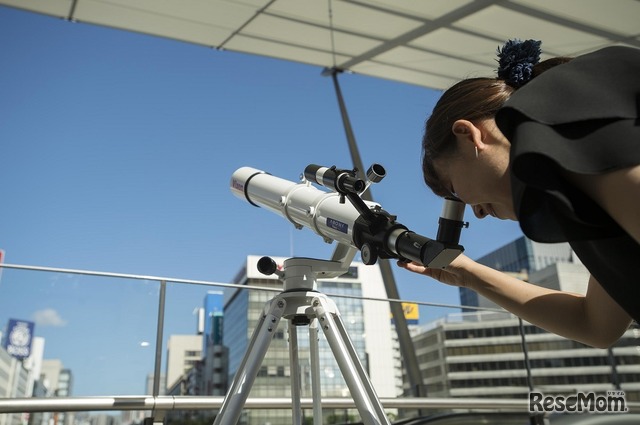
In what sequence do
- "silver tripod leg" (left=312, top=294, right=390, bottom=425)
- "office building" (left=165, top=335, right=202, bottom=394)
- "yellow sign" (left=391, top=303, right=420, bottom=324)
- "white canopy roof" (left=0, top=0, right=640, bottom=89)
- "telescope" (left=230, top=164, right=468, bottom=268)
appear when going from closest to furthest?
"telescope" (left=230, top=164, right=468, bottom=268) < "silver tripod leg" (left=312, top=294, right=390, bottom=425) < "office building" (left=165, top=335, right=202, bottom=394) < "yellow sign" (left=391, top=303, right=420, bottom=324) < "white canopy roof" (left=0, top=0, right=640, bottom=89)

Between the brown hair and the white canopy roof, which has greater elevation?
the white canopy roof

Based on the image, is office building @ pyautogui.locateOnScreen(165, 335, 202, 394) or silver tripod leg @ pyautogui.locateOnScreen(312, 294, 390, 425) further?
office building @ pyautogui.locateOnScreen(165, 335, 202, 394)

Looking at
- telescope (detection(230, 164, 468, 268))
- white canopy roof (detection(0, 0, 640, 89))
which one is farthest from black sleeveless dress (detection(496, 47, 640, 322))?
white canopy roof (detection(0, 0, 640, 89))

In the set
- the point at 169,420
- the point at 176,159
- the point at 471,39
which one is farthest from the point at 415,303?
the point at 176,159

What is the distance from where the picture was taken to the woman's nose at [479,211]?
40.3 inches

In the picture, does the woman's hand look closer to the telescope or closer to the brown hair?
the telescope

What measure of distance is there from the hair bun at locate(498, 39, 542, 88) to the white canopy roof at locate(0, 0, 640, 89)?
13.7 ft

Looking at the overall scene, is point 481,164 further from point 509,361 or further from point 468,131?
point 509,361

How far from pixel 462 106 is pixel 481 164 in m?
0.11

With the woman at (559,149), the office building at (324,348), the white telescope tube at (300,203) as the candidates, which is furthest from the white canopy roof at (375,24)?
the woman at (559,149)

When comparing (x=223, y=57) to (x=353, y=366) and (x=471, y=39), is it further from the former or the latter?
(x=353, y=366)

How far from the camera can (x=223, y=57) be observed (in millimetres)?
6656

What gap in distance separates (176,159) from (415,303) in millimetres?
9382

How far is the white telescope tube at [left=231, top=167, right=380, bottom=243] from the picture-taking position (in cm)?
169
